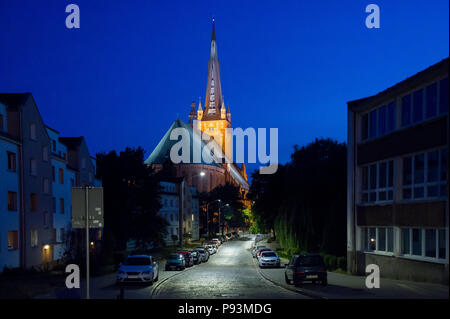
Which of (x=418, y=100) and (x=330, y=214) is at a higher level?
(x=418, y=100)

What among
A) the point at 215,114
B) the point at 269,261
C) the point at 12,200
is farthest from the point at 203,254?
the point at 215,114

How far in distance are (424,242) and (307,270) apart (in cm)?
504

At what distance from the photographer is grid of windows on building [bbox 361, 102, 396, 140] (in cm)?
2361

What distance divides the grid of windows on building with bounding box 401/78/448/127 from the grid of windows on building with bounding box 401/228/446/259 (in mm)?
4501

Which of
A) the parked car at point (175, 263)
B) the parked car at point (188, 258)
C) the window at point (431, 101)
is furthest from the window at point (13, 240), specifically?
the window at point (431, 101)

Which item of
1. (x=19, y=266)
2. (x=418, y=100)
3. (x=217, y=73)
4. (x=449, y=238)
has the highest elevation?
(x=217, y=73)

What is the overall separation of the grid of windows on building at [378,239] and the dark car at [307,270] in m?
3.64

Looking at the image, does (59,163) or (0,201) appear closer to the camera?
(0,201)

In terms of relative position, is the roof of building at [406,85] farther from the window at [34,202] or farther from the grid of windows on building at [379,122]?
the window at [34,202]

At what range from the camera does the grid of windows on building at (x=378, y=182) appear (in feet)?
77.9

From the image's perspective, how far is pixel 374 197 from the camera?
25562 millimetres
